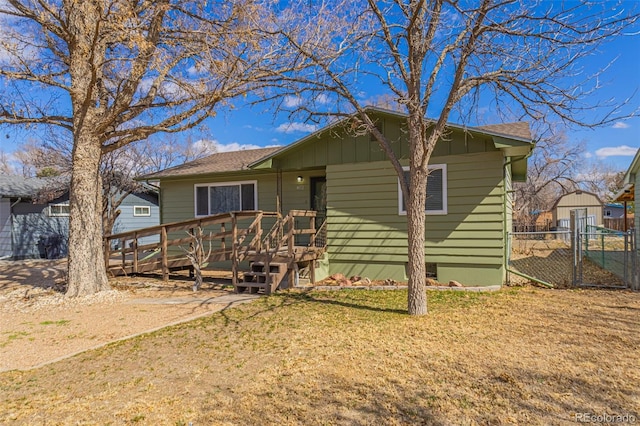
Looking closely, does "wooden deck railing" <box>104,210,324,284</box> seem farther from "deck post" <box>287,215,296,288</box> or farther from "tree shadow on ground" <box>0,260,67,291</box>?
"tree shadow on ground" <box>0,260,67,291</box>

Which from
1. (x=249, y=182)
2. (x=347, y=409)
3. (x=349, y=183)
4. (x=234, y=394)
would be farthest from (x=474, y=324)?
(x=249, y=182)

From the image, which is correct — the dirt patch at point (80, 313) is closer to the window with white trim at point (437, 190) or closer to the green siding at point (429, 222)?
the green siding at point (429, 222)

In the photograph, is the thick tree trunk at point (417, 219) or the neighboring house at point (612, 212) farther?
the neighboring house at point (612, 212)

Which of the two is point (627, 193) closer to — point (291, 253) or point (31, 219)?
point (291, 253)

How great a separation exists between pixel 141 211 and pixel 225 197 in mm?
Result: 10470

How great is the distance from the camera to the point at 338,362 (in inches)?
150

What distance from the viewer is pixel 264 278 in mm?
7766

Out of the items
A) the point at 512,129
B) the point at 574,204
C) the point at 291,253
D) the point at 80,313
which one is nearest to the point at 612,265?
the point at 512,129

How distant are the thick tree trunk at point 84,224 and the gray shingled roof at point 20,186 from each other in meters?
9.78

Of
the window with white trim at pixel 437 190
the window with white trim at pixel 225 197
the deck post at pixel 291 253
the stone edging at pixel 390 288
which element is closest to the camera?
the stone edging at pixel 390 288

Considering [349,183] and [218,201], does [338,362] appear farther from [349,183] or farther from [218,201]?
[218,201]

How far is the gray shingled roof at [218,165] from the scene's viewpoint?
36.4ft

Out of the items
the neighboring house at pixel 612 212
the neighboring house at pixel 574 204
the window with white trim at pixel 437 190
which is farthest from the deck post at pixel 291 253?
the neighboring house at pixel 612 212

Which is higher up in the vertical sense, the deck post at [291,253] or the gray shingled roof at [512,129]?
the gray shingled roof at [512,129]
